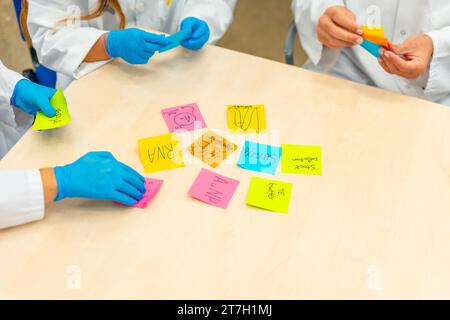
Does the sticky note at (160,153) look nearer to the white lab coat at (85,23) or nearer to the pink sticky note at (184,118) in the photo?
the pink sticky note at (184,118)

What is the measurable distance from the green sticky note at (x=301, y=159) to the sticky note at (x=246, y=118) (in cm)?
8

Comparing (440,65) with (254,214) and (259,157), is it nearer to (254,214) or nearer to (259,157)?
(259,157)

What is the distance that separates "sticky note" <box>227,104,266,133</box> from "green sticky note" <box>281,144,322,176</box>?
0.25ft

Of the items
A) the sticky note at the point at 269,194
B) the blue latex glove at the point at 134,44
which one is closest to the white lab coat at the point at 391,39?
the blue latex glove at the point at 134,44

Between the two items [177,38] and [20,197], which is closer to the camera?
[20,197]

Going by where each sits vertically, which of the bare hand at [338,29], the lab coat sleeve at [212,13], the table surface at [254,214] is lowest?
the table surface at [254,214]

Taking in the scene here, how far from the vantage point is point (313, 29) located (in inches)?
51.9

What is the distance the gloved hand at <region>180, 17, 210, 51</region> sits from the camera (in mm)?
1183

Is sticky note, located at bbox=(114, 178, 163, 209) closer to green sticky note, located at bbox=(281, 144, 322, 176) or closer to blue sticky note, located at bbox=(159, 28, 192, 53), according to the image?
green sticky note, located at bbox=(281, 144, 322, 176)

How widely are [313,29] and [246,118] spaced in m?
0.42

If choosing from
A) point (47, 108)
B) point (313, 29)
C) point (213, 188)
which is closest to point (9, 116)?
point (47, 108)

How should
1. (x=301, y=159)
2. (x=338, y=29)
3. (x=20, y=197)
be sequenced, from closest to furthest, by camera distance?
1. (x=20, y=197)
2. (x=301, y=159)
3. (x=338, y=29)

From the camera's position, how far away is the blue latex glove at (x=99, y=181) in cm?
85
